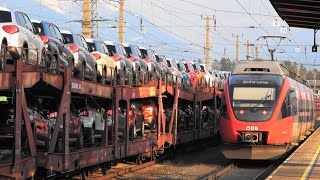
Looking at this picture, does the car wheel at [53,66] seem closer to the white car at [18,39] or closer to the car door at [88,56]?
the white car at [18,39]

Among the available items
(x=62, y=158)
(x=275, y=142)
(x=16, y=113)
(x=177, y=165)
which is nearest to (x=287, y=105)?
(x=275, y=142)

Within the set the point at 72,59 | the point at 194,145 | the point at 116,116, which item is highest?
the point at 72,59

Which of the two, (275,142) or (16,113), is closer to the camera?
(16,113)

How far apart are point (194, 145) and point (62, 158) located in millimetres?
16498

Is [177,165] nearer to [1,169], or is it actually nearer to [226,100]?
[226,100]

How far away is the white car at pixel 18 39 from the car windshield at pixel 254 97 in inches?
332

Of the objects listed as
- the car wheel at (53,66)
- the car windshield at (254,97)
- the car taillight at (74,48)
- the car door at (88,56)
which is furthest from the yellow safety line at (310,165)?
the car taillight at (74,48)

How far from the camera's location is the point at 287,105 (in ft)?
62.7

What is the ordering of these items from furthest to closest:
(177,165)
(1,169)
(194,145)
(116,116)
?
1. (194,145)
2. (177,165)
3. (116,116)
4. (1,169)

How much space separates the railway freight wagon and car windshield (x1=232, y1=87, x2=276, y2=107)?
2.48 metres

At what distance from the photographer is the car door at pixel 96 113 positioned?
1505 cm

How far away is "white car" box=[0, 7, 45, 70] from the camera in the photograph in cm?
1063

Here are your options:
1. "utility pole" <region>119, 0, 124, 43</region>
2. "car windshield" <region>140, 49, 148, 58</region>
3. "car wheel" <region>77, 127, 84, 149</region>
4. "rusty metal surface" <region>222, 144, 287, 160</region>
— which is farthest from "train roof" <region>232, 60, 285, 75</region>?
"utility pole" <region>119, 0, 124, 43</region>

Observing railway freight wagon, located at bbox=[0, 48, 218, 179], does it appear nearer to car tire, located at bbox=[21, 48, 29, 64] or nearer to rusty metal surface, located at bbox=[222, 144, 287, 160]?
car tire, located at bbox=[21, 48, 29, 64]
